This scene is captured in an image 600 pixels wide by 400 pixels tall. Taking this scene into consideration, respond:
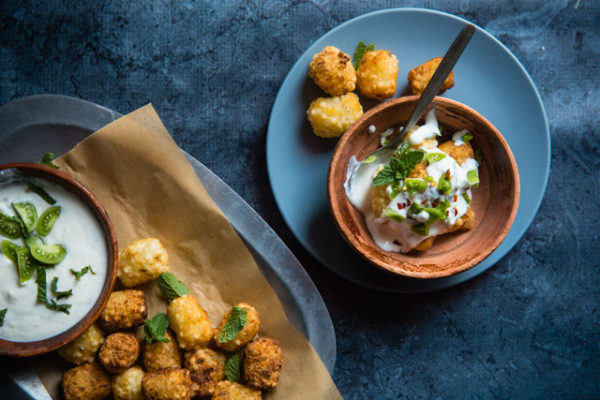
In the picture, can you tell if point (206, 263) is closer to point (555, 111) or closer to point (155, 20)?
point (155, 20)

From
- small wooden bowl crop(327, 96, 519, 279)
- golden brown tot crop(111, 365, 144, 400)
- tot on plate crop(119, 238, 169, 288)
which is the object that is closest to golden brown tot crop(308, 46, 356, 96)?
small wooden bowl crop(327, 96, 519, 279)

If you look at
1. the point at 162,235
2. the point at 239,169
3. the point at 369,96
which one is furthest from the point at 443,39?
the point at 162,235

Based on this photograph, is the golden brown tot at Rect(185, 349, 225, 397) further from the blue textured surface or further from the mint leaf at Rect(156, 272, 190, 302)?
the blue textured surface

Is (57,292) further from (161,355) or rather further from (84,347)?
(161,355)

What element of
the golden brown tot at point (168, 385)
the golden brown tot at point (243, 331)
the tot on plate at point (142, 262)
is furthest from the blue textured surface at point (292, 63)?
the golden brown tot at point (168, 385)

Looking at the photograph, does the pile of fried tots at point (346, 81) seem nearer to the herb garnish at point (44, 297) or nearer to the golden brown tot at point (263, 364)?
the golden brown tot at point (263, 364)

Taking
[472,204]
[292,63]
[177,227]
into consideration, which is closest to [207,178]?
[177,227]
